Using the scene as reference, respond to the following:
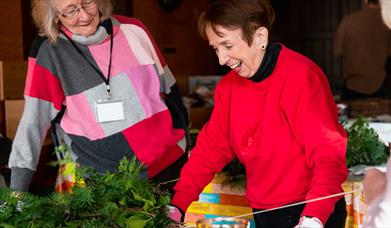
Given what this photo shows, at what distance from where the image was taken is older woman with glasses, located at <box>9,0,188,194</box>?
8.36ft

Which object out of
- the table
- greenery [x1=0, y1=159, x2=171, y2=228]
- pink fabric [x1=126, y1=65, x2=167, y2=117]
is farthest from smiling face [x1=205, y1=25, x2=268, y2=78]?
the table

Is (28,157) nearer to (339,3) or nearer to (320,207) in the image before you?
(320,207)

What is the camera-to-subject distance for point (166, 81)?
9.02 ft

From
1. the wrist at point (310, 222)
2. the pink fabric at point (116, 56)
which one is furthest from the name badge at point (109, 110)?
the wrist at point (310, 222)

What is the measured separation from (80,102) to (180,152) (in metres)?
0.43

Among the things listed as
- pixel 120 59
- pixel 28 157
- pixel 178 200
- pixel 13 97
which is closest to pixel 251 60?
pixel 178 200

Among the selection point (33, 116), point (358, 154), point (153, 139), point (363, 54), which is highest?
point (33, 116)

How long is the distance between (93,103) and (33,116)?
22 cm

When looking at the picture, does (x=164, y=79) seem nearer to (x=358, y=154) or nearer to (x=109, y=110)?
(x=109, y=110)

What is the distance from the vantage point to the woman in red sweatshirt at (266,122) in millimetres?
1975

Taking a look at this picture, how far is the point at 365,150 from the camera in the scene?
3297 millimetres

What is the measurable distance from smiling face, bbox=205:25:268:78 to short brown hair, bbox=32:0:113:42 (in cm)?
67

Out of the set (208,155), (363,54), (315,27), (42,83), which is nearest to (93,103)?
(42,83)

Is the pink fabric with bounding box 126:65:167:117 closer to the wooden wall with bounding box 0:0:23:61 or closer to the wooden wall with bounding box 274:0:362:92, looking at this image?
the wooden wall with bounding box 0:0:23:61
